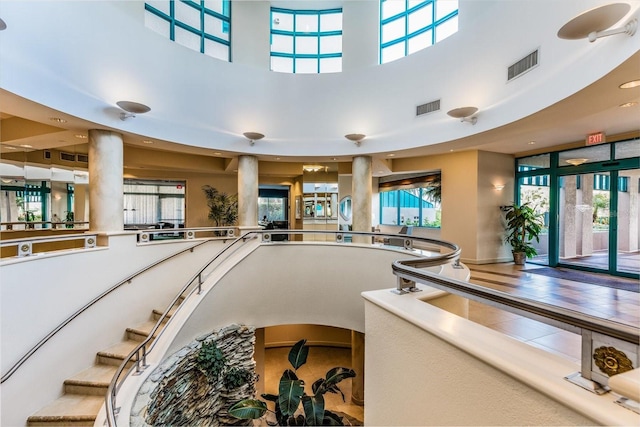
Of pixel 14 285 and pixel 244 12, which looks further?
pixel 244 12

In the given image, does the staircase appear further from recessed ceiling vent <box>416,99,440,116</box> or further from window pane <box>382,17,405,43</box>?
window pane <box>382,17,405,43</box>

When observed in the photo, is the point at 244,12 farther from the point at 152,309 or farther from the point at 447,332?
the point at 447,332

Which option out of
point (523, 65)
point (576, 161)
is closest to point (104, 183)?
point (523, 65)

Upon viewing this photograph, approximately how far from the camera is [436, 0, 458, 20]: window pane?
6704mm

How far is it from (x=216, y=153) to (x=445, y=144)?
20.2 ft

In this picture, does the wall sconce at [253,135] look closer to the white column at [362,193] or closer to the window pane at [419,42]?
the white column at [362,193]

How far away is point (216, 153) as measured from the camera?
8.41 m

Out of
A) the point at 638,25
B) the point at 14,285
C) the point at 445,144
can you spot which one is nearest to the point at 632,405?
the point at 638,25

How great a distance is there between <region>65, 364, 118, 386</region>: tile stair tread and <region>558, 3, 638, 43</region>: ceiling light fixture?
7467 mm

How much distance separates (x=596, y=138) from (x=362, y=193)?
534cm

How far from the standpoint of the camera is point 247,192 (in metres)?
8.56

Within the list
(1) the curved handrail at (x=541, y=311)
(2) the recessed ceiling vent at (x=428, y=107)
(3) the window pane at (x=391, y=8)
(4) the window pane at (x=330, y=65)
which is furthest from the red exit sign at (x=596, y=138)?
(1) the curved handrail at (x=541, y=311)

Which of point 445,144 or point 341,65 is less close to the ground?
point 341,65

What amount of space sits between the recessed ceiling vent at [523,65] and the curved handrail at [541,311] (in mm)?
5077
